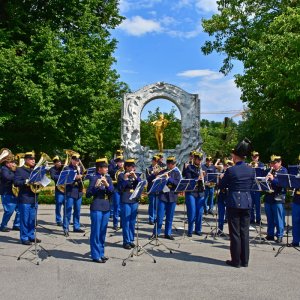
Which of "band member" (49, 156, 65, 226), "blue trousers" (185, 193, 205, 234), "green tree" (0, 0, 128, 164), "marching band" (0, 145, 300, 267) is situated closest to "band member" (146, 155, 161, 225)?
"marching band" (0, 145, 300, 267)

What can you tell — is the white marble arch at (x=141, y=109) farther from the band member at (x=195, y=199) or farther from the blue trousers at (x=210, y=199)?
the band member at (x=195, y=199)

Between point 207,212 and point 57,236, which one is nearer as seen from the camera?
point 57,236

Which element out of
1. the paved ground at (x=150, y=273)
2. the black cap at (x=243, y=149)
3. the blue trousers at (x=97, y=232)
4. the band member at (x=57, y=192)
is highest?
the black cap at (x=243, y=149)

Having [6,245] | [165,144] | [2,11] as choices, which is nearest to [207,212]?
[6,245]

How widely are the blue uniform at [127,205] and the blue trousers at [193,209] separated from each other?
6.94 ft

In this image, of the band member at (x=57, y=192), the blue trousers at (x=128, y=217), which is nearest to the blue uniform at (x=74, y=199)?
the band member at (x=57, y=192)

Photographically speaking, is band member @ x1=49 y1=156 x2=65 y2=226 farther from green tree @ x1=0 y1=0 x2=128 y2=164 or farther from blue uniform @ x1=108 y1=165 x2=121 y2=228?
green tree @ x1=0 y1=0 x2=128 y2=164

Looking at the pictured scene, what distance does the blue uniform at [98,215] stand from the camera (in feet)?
26.6

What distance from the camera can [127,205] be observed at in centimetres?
930

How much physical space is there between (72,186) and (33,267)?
13.5 ft

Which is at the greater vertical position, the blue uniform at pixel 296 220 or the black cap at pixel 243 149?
the black cap at pixel 243 149

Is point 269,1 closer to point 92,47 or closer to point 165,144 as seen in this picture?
point 92,47

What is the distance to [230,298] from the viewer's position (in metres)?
5.99

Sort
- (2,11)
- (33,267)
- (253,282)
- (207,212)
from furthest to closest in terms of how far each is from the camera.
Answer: (2,11), (207,212), (33,267), (253,282)
